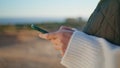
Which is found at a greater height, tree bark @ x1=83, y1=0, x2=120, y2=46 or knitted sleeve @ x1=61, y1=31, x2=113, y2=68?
tree bark @ x1=83, y1=0, x2=120, y2=46

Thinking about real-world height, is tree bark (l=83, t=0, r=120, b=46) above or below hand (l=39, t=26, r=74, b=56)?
above

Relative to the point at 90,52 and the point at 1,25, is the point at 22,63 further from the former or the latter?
the point at 1,25

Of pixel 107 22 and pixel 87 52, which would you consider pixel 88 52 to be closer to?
pixel 87 52

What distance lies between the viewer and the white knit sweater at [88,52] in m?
1.08

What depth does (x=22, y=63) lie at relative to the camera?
11016 millimetres

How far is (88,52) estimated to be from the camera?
43.7 inches

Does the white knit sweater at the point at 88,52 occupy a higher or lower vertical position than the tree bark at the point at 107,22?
lower

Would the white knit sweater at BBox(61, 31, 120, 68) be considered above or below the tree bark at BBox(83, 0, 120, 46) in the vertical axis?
below

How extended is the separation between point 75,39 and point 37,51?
13657 millimetres

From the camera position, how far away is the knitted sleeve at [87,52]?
108cm

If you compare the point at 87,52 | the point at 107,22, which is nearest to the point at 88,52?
the point at 87,52

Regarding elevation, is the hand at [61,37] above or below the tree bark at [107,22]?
below

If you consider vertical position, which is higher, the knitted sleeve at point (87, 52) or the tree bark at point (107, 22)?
the tree bark at point (107, 22)

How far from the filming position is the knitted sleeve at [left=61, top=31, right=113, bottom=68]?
3.54ft
